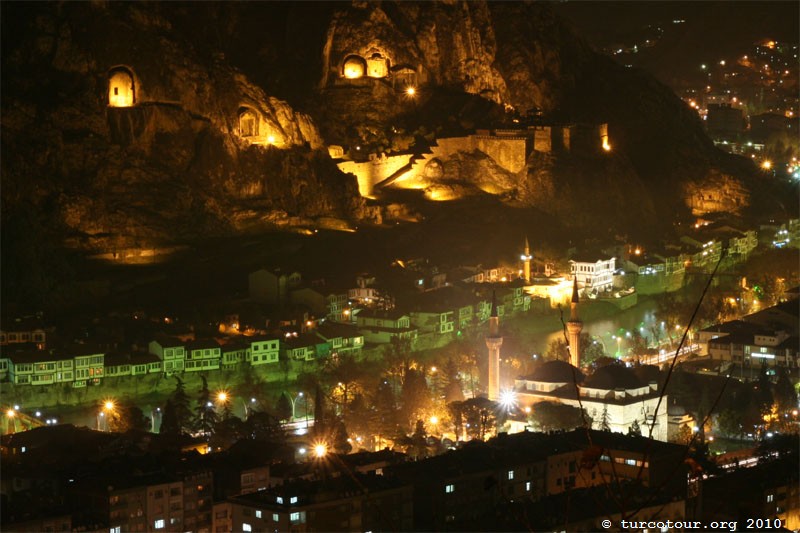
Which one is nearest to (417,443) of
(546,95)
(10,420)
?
(10,420)

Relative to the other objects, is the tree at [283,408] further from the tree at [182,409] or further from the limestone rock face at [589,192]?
the limestone rock face at [589,192]

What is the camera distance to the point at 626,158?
233 feet

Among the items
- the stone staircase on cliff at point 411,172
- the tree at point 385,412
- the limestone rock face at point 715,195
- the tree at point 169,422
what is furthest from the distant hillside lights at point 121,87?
the limestone rock face at point 715,195

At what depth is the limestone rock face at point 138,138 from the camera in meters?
57.6

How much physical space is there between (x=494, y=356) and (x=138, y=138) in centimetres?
1587

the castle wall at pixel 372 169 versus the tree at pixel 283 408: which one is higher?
the castle wall at pixel 372 169

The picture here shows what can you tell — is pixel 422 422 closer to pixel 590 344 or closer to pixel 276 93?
pixel 590 344

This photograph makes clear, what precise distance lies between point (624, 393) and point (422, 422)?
5.47 m

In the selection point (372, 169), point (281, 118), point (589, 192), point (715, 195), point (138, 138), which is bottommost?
point (715, 195)

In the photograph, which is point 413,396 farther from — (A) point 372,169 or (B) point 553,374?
(A) point 372,169

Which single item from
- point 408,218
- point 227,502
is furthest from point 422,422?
point 408,218

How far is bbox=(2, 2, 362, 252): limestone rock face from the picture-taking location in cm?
5759

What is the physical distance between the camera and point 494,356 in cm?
4928

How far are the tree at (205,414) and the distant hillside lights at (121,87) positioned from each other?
16.2m
